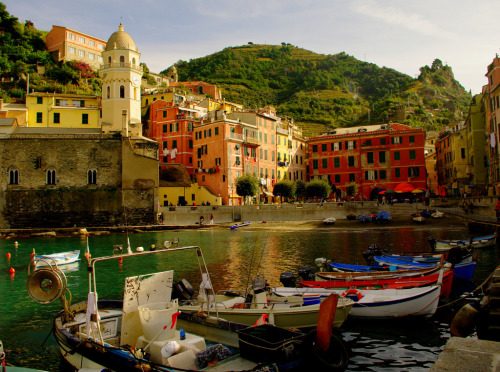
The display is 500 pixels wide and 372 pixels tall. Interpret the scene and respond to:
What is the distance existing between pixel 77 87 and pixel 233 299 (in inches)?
2848

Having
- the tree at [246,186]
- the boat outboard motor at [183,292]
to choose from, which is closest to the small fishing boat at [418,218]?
the tree at [246,186]

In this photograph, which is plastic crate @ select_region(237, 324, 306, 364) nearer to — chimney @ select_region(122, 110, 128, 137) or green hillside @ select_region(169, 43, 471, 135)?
chimney @ select_region(122, 110, 128, 137)

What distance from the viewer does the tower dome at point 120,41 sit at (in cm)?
5659

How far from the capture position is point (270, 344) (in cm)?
799

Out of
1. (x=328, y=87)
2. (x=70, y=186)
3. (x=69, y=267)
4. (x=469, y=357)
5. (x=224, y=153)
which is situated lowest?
(x=69, y=267)

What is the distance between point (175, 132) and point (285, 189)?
1931 centimetres

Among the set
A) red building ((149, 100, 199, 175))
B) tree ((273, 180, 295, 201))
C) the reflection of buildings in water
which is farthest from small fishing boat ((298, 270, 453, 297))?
red building ((149, 100, 199, 175))

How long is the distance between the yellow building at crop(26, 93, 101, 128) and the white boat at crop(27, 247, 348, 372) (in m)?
56.6

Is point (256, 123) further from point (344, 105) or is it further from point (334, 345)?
point (344, 105)

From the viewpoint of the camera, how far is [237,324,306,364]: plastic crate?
7.93 meters

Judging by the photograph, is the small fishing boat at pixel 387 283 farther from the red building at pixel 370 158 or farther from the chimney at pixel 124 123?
the red building at pixel 370 158

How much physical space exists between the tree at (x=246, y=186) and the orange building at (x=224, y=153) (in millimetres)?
1933

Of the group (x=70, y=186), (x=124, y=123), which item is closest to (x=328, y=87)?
(x=124, y=123)

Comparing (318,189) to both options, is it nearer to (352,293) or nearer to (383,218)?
(383,218)
